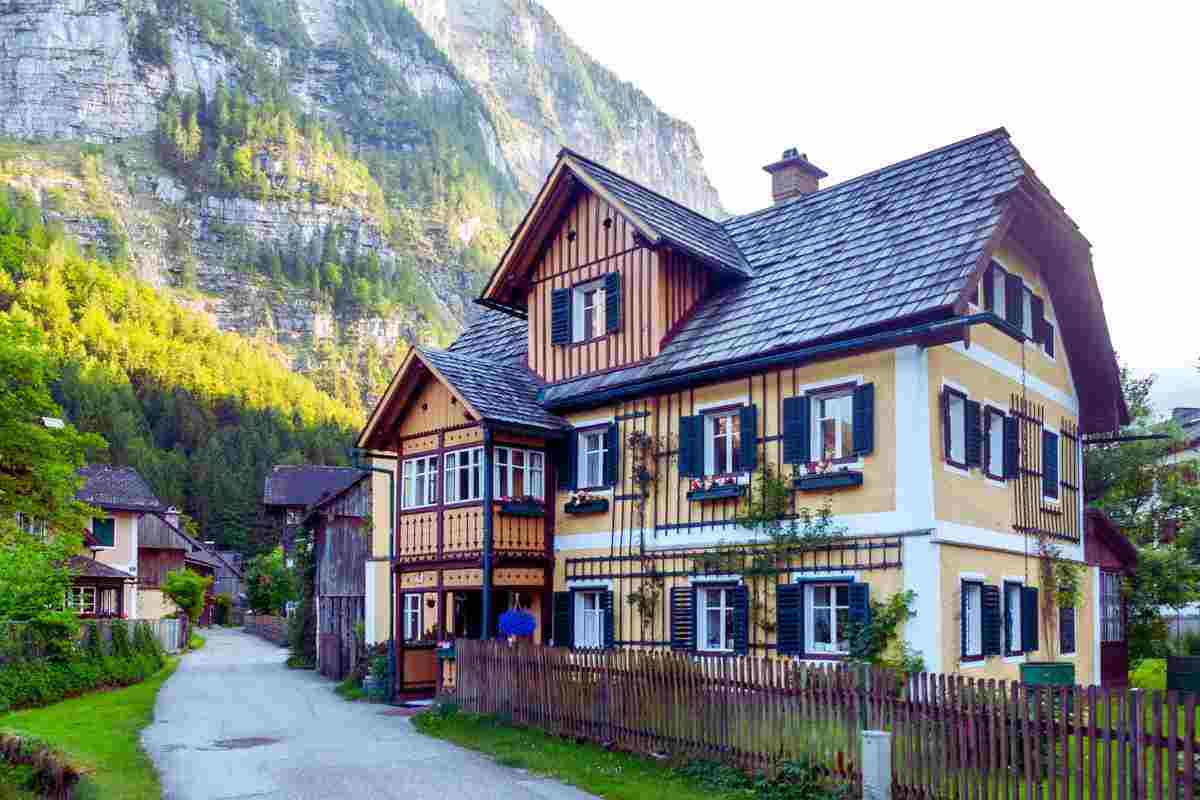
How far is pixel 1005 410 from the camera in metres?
20.5

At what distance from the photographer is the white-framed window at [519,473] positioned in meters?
22.6

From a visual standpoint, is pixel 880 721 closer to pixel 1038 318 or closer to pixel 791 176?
pixel 1038 318

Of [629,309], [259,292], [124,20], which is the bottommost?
[629,309]

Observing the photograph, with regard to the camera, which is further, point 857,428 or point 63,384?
point 63,384

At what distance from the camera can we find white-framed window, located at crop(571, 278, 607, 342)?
23766mm

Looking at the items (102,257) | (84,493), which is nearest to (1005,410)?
(84,493)

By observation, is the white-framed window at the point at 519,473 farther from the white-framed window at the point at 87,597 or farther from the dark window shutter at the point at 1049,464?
the white-framed window at the point at 87,597

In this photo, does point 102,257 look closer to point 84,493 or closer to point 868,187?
point 84,493

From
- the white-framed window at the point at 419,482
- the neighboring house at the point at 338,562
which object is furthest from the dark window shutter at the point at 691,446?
the neighboring house at the point at 338,562

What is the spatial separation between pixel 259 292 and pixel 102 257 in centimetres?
2424

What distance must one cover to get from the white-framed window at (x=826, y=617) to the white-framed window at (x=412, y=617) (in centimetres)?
1077

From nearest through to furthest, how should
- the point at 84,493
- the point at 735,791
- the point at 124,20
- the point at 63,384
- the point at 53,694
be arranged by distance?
1. the point at 735,791
2. the point at 53,694
3. the point at 84,493
4. the point at 63,384
5. the point at 124,20

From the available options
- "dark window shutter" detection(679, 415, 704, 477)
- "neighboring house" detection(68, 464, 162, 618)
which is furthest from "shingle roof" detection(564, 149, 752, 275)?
"neighboring house" detection(68, 464, 162, 618)

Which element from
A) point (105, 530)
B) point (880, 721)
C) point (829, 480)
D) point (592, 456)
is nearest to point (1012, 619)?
point (829, 480)
